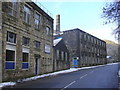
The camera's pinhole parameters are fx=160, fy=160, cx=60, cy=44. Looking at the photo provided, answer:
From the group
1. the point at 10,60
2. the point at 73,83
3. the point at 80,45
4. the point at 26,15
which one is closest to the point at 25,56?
the point at 10,60

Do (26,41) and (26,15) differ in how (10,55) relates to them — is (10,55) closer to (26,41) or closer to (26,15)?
(26,41)

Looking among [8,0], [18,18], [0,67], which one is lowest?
[0,67]

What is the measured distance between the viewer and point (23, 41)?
1856cm

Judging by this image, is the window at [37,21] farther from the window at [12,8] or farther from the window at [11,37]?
the window at [11,37]

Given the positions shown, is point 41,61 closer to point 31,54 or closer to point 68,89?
point 31,54

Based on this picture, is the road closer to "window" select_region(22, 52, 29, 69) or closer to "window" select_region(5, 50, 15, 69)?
"window" select_region(5, 50, 15, 69)

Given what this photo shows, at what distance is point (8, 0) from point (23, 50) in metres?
5.68

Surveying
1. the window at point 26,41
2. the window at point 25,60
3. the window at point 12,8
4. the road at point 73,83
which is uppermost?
the window at point 12,8

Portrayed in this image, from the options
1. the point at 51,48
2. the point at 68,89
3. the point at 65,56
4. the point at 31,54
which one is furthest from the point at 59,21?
the point at 68,89

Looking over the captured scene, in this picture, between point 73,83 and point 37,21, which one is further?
point 37,21

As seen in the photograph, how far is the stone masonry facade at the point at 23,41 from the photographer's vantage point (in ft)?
49.4

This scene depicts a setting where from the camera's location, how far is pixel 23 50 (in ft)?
60.1

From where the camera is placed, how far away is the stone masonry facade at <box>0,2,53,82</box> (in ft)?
49.4

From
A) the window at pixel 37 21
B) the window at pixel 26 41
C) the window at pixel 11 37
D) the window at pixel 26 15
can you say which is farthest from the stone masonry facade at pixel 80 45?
the window at pixel 11 37
